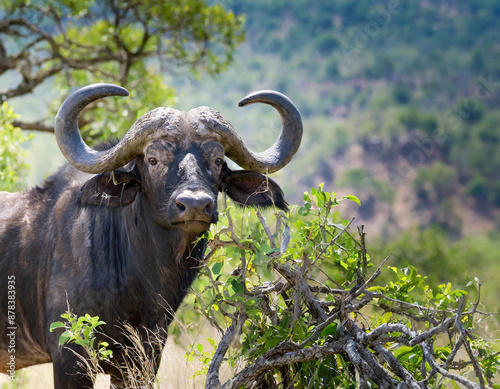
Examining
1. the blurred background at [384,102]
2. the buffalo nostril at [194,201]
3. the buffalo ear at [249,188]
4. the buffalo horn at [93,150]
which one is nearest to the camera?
the buffalo nostril at [194,201]

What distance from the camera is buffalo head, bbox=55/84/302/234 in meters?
4.47

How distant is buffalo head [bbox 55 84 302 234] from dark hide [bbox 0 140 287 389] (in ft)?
0.03

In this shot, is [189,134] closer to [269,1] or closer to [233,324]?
[233,324]

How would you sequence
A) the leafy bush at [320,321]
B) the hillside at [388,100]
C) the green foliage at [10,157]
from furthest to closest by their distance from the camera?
the hillside at [388,100] → the green foliage at [10,157] → the leafy bush at [320,321]

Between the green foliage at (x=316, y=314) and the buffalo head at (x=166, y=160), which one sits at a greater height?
the buffalo head at (x=166, y=160)

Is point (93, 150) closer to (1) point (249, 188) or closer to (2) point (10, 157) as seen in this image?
(1) point (249, 188)

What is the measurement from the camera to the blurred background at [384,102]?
6128 cm

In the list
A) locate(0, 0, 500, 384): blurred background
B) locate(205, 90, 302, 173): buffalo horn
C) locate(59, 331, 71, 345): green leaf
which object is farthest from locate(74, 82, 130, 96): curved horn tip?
locate(0, 0, 500, 384): blurred background

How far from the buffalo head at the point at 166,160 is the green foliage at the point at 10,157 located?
2.11m

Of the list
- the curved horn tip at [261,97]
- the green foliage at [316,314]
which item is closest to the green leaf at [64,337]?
the green foliage at [316,314]

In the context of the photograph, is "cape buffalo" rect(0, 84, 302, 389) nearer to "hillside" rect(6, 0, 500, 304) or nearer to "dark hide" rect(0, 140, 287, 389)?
"dark hide" rect(0, 140, 287, 389)

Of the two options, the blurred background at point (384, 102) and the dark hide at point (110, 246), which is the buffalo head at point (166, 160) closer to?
the dark hide at point (110, 246)

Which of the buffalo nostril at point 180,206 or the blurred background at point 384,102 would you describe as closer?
the buffalo nostril at point 180,206

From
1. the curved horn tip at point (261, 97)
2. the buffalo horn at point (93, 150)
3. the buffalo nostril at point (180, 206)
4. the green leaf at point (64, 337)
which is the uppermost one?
the curved horn tip at point (261, 97)
